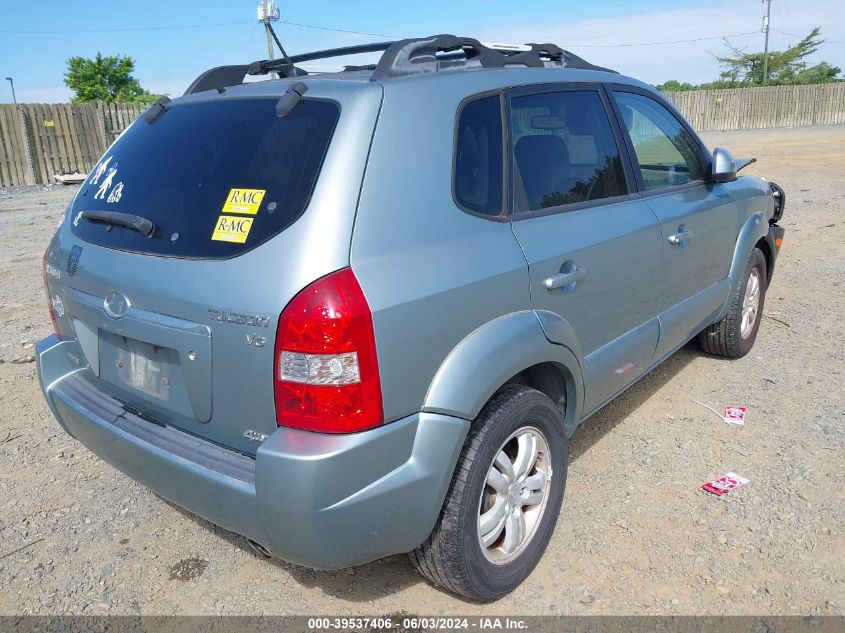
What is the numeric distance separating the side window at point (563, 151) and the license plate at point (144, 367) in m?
1.35

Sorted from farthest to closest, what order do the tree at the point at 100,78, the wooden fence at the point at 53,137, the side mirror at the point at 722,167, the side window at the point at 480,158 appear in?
1. the tree at the point at 100,78
2. the wooden fence at the point at 53,137
3. the side mirror at the point at 722,167
4. the side window at the point at 480,158

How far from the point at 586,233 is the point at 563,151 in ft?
1.27

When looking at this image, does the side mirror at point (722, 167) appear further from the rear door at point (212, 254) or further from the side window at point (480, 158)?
the rear door at point (212, 254)

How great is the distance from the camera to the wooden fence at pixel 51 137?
17281 mm

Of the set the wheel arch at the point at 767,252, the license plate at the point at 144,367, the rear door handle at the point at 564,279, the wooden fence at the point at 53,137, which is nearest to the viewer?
the license plate at the point at 144,367

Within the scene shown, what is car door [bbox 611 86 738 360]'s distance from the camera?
11.2 feet

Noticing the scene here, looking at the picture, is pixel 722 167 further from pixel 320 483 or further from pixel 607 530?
pixel 320 483

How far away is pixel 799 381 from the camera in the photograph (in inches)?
172

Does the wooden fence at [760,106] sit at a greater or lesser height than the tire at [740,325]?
greater

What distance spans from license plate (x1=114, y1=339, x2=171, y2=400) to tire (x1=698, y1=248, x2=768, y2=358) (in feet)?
11.7

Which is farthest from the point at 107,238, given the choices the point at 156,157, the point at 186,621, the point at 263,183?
the point at 186,621

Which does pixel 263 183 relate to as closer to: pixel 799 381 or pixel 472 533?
pixel 472 533

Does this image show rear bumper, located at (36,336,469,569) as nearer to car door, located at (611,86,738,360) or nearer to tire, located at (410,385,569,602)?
tire, located at (410,385,569,602)

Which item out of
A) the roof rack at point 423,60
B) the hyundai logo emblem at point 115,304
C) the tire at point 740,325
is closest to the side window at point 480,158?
the roof rack at point 423,60
